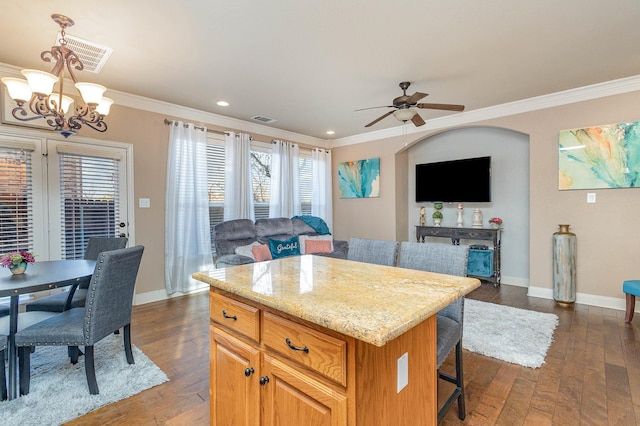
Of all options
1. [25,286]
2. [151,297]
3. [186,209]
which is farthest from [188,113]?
[25,286]

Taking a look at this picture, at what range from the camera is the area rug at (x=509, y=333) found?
258cm

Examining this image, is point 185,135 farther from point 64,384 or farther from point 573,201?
point 573,201

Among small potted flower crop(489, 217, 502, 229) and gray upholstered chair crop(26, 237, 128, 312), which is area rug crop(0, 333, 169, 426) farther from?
small potted flower crop(489, 217, 502, 229)

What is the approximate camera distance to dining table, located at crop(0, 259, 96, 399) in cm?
195

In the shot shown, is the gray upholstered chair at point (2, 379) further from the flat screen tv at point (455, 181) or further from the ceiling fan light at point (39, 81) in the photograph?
the flat screen tv at point (455, 181)

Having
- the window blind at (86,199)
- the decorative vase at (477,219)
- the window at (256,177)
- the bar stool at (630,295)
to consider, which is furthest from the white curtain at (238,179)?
the bar stool at (630,295)

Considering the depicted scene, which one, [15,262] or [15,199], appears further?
[15,199]

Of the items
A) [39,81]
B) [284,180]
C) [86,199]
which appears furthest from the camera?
[284,180]

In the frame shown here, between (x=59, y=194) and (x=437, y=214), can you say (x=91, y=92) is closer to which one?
(x=59, y=194)

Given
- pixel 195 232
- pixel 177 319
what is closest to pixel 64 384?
pixel 177 319

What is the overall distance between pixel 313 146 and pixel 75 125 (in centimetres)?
431

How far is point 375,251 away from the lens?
7.38ft

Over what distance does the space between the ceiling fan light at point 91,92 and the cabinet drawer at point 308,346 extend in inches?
89.6

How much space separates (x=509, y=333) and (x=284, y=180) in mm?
3967
